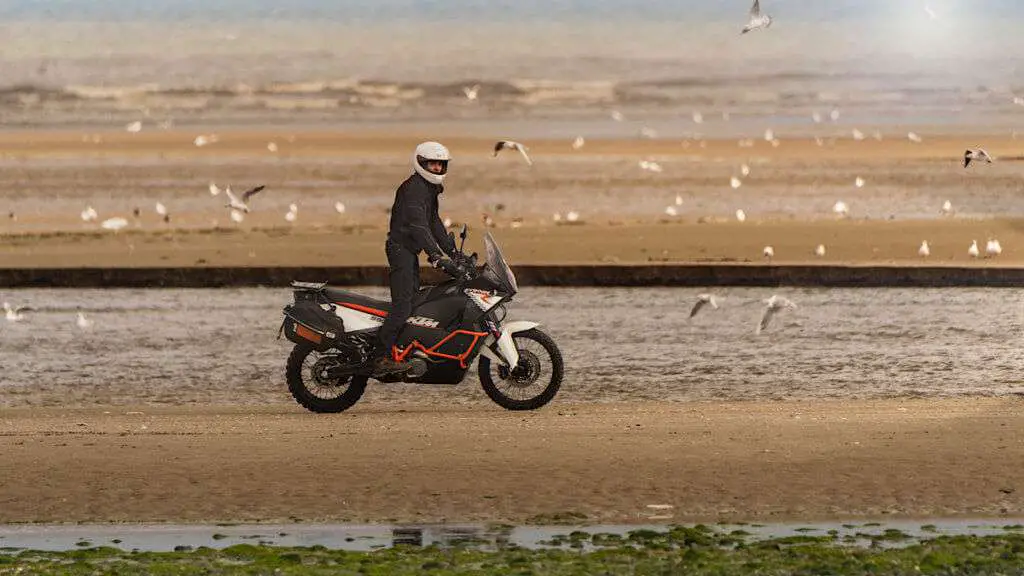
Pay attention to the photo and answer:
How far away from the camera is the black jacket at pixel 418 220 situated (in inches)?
593

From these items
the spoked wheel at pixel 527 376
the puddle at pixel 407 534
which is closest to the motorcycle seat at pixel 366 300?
the spoked wheel at pixel 527 376

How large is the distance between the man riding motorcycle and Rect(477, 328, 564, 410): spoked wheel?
2.49 ft

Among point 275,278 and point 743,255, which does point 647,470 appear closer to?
point 275,278

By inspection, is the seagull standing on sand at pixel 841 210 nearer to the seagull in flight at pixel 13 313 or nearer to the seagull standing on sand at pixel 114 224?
the seagull standing on sand at pixel 114 224

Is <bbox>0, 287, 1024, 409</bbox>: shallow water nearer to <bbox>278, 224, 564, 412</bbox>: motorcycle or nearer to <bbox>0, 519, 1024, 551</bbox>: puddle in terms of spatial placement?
<bbox>278, 224, 564, 412</bbox>: motorcycle

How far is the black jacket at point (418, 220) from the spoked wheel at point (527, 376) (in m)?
0.99

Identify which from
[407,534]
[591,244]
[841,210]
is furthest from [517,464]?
[841,210]

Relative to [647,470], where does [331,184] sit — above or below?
above

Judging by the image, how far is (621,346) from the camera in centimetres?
2295

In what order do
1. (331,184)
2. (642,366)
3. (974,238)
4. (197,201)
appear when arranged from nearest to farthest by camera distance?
1. (642,366)
2. (974,238)
3. (197,201)
4. (331,184)

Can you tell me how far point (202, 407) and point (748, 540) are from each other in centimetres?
738

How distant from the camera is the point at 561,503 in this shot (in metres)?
12.3

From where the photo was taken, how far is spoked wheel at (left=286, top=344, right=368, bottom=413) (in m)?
16.0

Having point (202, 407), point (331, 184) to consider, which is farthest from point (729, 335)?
point (331, 184)
